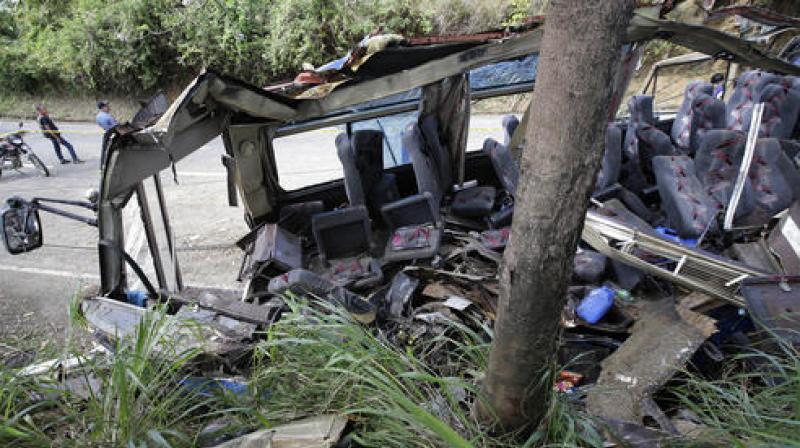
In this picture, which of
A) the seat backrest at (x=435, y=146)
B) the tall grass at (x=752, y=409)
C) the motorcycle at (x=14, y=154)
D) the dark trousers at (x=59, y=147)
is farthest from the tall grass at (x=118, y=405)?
the dark trousers at (x=59, y=147)

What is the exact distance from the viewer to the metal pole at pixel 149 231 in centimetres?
327

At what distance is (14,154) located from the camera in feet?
36.9

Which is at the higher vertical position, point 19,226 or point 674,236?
point 19,226

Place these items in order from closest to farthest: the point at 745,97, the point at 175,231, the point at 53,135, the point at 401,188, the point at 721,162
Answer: the point at 721,162 → the point at 401,188 → the point at 745,97 → the point at 175,231 → the point at 53,135

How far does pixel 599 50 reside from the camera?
1167 millimetres

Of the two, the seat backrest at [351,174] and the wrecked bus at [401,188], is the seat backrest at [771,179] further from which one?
the seat backrest at [351,174]

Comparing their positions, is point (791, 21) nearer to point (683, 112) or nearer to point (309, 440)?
point (683, 112)

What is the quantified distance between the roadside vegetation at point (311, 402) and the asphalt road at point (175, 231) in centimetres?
177

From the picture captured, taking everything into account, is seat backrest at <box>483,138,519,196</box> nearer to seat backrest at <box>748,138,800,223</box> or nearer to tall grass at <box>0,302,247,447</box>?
seat backrest at <box>748,138,800,223</box>

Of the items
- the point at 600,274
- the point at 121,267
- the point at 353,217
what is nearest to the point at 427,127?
the point at 353,217

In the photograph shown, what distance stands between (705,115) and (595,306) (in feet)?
13.7

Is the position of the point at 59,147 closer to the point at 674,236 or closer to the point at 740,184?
the point at 674,236

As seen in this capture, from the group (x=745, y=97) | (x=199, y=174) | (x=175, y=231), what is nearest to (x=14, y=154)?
(x=199, y=174)

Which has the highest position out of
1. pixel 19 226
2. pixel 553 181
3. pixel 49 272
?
pixel 553 181
